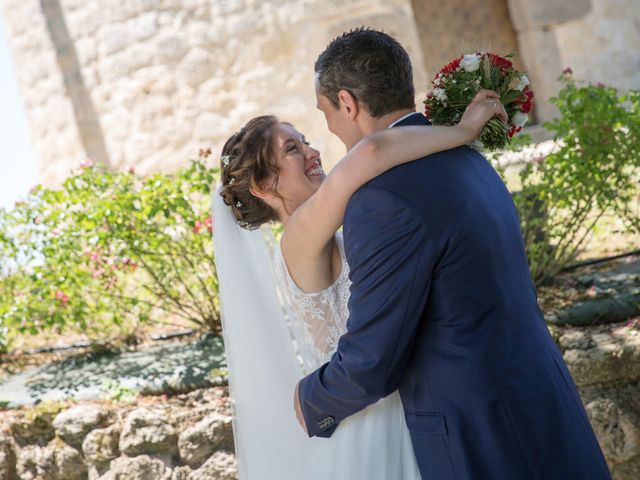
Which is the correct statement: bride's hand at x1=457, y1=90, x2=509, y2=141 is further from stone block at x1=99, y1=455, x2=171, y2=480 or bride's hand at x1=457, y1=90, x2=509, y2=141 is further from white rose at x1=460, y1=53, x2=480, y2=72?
stone block at x1=99, y1=455, x2=171, y2=480

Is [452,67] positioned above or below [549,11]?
below

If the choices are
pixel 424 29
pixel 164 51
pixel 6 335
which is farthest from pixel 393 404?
pixel 424 29

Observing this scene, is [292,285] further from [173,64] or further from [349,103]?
[173,64]

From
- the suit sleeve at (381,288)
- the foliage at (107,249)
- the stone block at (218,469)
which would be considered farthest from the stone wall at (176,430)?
the suit sleeve at (381,288)

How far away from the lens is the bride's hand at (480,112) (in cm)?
198

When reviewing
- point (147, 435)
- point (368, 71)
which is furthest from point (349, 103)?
point (147, 435)

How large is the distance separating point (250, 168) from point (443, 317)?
856 millimetres

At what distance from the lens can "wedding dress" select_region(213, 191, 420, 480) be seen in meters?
2.37

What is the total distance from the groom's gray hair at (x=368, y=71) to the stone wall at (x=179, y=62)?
A: 615cm

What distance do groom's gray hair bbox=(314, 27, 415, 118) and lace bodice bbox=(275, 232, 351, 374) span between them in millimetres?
506

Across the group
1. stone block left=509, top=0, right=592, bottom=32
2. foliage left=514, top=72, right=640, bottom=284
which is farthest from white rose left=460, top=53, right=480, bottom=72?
stone block left=509, top=0, right=592, bottom=32

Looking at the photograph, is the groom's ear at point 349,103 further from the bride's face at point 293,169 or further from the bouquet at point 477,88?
the bride's face at point 293,169

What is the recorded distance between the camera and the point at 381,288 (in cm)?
179

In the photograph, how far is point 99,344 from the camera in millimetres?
4902
